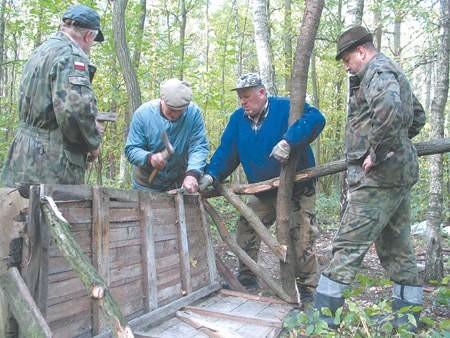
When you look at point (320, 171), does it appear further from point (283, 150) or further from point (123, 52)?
point (123, 52)

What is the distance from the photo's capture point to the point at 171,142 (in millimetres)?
4492

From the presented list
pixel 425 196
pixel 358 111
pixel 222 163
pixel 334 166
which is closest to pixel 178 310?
pixel 222 163

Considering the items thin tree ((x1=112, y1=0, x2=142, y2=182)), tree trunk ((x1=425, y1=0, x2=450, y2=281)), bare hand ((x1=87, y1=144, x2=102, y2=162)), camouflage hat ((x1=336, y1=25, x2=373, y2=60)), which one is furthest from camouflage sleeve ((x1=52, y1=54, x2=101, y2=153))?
tree trunk ((x1=425, y1=0, x2=450, y2=281))

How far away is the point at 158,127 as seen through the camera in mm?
4414

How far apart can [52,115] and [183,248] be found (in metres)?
1.84

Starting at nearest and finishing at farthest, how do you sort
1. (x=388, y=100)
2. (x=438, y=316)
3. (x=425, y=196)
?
1. (x=388, y=100)
2. (x=438, y=316)
3. (x=425, y=196)

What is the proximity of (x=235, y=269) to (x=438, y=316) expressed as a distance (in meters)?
Answer: 2.83

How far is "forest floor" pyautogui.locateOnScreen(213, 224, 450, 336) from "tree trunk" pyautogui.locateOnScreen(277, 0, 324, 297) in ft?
1.84

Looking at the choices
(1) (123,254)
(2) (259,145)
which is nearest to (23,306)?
(1) (123,254)

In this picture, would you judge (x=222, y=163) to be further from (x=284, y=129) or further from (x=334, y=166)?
(x=334, y=166)

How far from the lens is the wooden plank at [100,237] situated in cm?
299

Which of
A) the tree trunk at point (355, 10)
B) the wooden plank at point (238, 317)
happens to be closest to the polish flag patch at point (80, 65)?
the wooden plank at point (238, 317)

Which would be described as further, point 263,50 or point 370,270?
point 263,50

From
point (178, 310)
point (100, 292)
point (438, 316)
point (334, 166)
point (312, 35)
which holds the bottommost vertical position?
point (438, 316)
